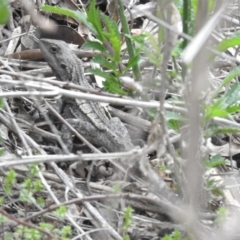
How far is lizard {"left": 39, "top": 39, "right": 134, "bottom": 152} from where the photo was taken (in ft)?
15.0

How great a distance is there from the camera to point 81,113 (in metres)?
4.93

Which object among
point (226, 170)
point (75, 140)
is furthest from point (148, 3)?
point (226, 170)

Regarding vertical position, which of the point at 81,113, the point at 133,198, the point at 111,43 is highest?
the point at 111,43

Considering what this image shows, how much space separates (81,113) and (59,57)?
1.69 feet

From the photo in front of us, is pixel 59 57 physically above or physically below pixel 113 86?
below

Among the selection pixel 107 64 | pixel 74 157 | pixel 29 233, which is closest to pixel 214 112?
pixel 74 157

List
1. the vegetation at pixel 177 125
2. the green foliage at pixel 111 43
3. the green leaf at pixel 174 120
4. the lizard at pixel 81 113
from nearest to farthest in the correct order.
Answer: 1. the vegetation at pixel 177 125
2. the green leaf at pixel 174 120
3. the green foliage at pixel 111 43
4. the lizard at pixel 81 113

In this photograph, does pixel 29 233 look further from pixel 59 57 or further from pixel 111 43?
pixel 59 57

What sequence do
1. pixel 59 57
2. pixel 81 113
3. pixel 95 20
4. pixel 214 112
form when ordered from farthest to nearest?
1. pixel 59 57
2. pixel 81 113
3. pixel 95 20
4. pixel 214 112

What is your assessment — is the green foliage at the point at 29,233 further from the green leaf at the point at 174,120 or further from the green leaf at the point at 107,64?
the green leaf at the point at 107,64

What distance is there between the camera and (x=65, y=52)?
16.8 feet

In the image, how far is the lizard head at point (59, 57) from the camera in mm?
5086

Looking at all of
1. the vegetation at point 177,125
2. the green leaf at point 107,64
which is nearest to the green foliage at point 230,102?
the vegetation at point 177,125

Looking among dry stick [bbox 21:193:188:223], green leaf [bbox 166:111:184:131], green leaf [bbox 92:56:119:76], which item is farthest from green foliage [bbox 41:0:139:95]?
dry stick [bbox 21:193:188:223]
